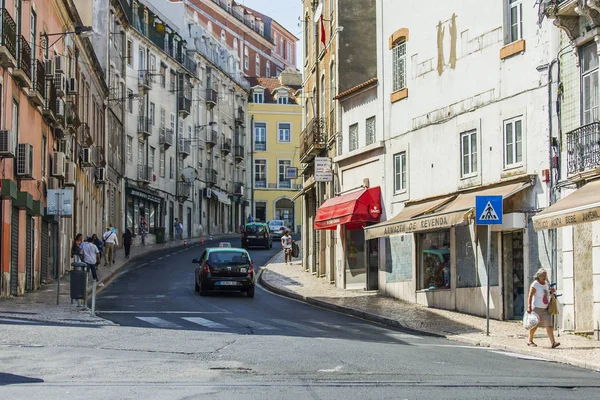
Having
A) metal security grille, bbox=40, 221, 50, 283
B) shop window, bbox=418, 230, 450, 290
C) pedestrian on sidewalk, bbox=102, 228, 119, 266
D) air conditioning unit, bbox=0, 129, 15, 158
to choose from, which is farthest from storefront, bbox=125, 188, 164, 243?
air conditioning unit, bbox=0, 129, 15, 158

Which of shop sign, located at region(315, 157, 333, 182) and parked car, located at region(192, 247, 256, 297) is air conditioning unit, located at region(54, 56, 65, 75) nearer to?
parked car, located at region(192, 247, 256, 297)

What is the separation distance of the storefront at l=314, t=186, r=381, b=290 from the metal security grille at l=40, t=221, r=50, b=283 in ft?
30.0

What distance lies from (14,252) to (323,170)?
497 inches

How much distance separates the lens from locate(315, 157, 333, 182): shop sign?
36594 millimetres

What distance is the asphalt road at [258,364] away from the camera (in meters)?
11.5

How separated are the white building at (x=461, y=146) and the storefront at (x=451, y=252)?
3 centimetres

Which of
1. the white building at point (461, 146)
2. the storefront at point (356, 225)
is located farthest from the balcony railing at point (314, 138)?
the white building at point (461, 146)

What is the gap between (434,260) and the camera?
27.7 m

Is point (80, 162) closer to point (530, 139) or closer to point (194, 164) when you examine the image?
point (530, 139)

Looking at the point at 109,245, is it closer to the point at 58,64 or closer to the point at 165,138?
the point at 58,64

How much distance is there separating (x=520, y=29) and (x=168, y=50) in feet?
160

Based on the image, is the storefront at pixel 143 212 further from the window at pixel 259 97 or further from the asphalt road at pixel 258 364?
the asphalt road at pixel 258 364

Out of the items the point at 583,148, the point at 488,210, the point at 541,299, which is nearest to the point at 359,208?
the point at 488,210

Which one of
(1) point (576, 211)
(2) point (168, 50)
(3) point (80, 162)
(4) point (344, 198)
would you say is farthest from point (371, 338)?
(2) point (168, 50)
